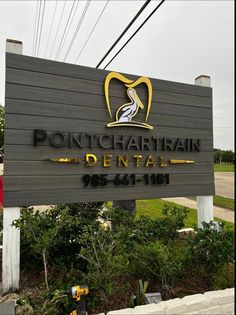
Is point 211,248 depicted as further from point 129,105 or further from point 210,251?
point 129,105

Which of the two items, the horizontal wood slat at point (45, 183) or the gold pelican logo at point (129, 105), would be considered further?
the gold pelican logo at point (129, 105)

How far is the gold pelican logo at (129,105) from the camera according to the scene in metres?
4.55

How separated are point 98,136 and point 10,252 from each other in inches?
85.9

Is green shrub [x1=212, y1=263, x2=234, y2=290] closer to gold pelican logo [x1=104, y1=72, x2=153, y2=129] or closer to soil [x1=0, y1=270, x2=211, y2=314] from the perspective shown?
soil [x1=0, y1=270, x2=211, y2=314]

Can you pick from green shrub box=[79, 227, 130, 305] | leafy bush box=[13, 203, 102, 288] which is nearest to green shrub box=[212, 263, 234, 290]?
green shrub box=[79, 227, 130, 305]

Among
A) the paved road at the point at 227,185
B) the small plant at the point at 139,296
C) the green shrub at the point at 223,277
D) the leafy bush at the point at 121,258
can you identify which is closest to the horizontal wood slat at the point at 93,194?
the leafy bush at the point at 121,258

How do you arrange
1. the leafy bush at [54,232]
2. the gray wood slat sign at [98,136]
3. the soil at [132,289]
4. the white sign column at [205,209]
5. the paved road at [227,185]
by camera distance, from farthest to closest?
the white sign column at [205,209]
the gray wood slat sign at [98,136]
the leafy bush at [54,232]
the soil at [132,289]
the paved road at [227,185]

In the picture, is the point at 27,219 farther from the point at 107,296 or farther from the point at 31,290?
the point at 107,296

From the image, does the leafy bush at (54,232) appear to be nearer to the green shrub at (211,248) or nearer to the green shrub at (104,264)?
the green shrub at (104,264)

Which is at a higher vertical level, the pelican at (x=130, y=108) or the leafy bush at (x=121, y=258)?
the pelican at (x=130, y=108)

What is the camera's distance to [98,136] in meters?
4.43

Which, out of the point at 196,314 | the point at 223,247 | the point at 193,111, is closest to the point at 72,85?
the point at 193,111

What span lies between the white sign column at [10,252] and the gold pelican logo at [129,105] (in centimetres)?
206

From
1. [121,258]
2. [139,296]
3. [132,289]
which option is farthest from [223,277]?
[121,258]
